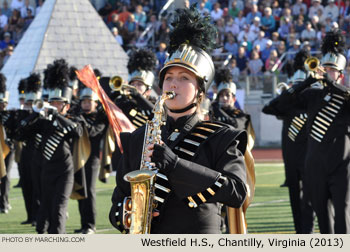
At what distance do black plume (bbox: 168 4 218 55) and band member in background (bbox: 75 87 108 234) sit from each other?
6453 millimetres

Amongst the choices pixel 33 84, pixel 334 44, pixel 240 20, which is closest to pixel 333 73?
pixel 334 44

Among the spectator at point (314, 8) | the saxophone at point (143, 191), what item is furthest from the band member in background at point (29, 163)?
the spectator at point (314, 8)

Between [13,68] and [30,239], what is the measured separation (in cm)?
2183

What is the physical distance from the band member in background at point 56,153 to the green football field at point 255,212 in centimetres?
79

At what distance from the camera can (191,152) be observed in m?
4.11

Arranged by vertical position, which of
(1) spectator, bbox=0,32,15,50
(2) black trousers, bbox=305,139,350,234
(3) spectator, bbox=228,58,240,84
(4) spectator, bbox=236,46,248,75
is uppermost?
(1) spectator, bbox=0,32,15,50

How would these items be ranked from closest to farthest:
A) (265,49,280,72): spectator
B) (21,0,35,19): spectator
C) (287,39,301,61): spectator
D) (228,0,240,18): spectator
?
(287,39,301,61): spectator
(265,49,280,72): spectator
(228,0,240,18): spectator
(21,0,35,19): spectator

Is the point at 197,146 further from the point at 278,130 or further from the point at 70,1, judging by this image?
the point at 70,1

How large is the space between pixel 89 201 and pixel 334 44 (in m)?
3.80

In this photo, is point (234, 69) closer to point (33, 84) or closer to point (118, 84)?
point (33, 84)

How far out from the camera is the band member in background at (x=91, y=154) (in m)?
10.7

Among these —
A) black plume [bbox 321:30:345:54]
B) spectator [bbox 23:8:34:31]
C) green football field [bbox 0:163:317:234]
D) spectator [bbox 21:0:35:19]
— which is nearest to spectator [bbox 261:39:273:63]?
green football field [bbox 0:163:317:234]

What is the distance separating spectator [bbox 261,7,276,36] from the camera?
2491 cm

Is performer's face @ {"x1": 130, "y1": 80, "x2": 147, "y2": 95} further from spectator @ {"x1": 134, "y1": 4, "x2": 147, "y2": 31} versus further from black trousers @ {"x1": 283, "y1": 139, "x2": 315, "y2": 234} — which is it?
spectator @ {"x1": 134, "y1": 4, "x2": 147, "y2": 31}
